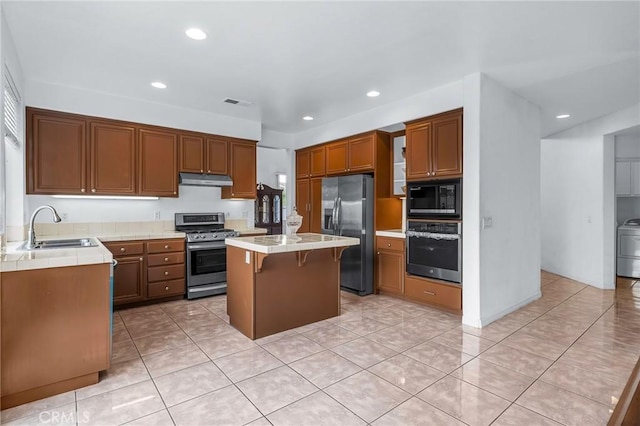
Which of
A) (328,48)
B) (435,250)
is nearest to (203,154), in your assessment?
(328,48)

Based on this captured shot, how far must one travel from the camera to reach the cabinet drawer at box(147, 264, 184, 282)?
4273mm

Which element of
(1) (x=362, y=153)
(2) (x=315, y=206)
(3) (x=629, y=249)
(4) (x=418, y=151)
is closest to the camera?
(4) (x=418, y=151)

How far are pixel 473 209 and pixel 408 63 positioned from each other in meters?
1.61

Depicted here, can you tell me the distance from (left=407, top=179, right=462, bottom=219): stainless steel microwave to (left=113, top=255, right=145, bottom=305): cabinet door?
3.41 meters

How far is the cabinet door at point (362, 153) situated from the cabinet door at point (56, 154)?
11.3 feet

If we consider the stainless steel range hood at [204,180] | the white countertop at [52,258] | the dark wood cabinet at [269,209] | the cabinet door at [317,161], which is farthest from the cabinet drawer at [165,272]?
the dark wood cabinet at [269,209]

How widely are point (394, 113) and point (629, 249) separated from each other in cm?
506

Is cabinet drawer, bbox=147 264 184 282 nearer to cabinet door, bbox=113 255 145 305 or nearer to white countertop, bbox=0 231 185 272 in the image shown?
cabinet door, bbox=113 255 145 305

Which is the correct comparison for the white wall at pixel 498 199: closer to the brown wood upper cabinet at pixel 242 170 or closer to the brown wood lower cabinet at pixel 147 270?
the brown wood upper cabinet at pixel 242 170

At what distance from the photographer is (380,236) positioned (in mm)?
4777

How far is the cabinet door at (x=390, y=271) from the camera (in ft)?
14.7

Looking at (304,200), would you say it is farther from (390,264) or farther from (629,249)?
(629,249)

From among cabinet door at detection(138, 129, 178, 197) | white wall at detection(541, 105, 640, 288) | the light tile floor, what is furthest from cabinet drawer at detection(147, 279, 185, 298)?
white wall at detection(541, 105, 640, 288)

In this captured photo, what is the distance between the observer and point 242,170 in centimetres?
536
